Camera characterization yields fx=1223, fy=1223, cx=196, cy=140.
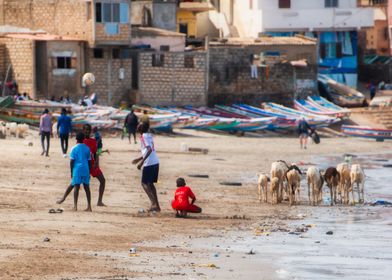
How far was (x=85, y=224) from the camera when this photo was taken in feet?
56.2

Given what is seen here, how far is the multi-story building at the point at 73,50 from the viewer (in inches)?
1758

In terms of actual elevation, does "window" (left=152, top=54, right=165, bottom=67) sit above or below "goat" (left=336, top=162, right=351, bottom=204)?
above

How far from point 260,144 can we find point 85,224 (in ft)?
79.2

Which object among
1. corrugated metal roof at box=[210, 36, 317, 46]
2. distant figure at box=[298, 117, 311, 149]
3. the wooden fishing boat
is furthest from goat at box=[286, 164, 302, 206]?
the wooden fishing boat

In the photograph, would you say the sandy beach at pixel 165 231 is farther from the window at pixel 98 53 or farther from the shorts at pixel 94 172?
the window at pixel 98 53

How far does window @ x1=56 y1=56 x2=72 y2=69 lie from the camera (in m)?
44.9

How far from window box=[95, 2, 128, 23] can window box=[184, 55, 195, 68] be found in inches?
118

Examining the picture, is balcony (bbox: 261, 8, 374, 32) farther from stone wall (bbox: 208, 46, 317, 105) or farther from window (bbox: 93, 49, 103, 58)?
window (bbox: 93, 49, 103, 58)

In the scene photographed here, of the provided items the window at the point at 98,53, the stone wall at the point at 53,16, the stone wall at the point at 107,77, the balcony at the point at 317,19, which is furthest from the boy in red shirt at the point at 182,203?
the balcony at the point at 317,19

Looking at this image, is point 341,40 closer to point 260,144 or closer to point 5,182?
point 260,144

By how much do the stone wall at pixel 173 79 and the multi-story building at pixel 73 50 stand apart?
Result: 754mm

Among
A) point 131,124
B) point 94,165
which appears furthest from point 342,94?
point 94,165

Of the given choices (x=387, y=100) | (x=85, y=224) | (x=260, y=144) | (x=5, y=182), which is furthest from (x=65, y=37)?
(x=85, y=224)

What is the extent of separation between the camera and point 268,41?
168 ft
